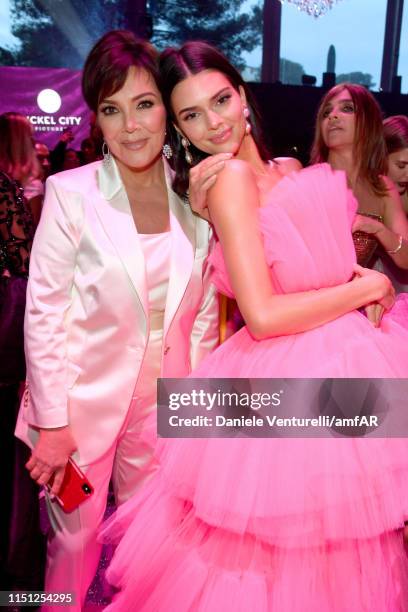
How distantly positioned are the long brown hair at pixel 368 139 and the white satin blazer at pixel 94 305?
765mm

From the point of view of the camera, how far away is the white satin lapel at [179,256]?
1.29 m

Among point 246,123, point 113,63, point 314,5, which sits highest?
point 314,5

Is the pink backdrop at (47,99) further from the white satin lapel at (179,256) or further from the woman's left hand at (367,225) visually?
the white satin lapel at (179,256)

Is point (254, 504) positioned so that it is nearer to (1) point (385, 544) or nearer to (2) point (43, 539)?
(1) point (385, 544)

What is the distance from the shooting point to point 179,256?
51.6 inches

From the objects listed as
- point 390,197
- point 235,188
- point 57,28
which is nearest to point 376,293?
point 235,188

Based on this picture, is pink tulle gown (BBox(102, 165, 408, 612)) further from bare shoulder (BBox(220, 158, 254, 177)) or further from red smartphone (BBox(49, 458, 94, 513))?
red smartphone (BBox(49, 458, 94, 513))

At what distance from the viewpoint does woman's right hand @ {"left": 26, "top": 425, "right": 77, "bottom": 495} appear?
1.30 meters

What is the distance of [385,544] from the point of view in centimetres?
104

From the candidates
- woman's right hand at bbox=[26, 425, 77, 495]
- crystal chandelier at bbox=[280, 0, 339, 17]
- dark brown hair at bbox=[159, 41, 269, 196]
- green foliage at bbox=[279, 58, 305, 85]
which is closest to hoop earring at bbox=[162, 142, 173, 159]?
dark brown hair at bbox=[159, 41, 269, 196]

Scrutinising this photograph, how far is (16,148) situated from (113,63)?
4.90ft

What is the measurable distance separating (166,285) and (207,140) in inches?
13.8

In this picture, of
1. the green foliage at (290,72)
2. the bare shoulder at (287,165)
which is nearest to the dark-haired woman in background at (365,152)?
the bare shoulder at (287,165)

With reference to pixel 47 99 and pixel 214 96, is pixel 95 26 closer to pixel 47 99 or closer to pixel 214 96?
pixel 47 99
